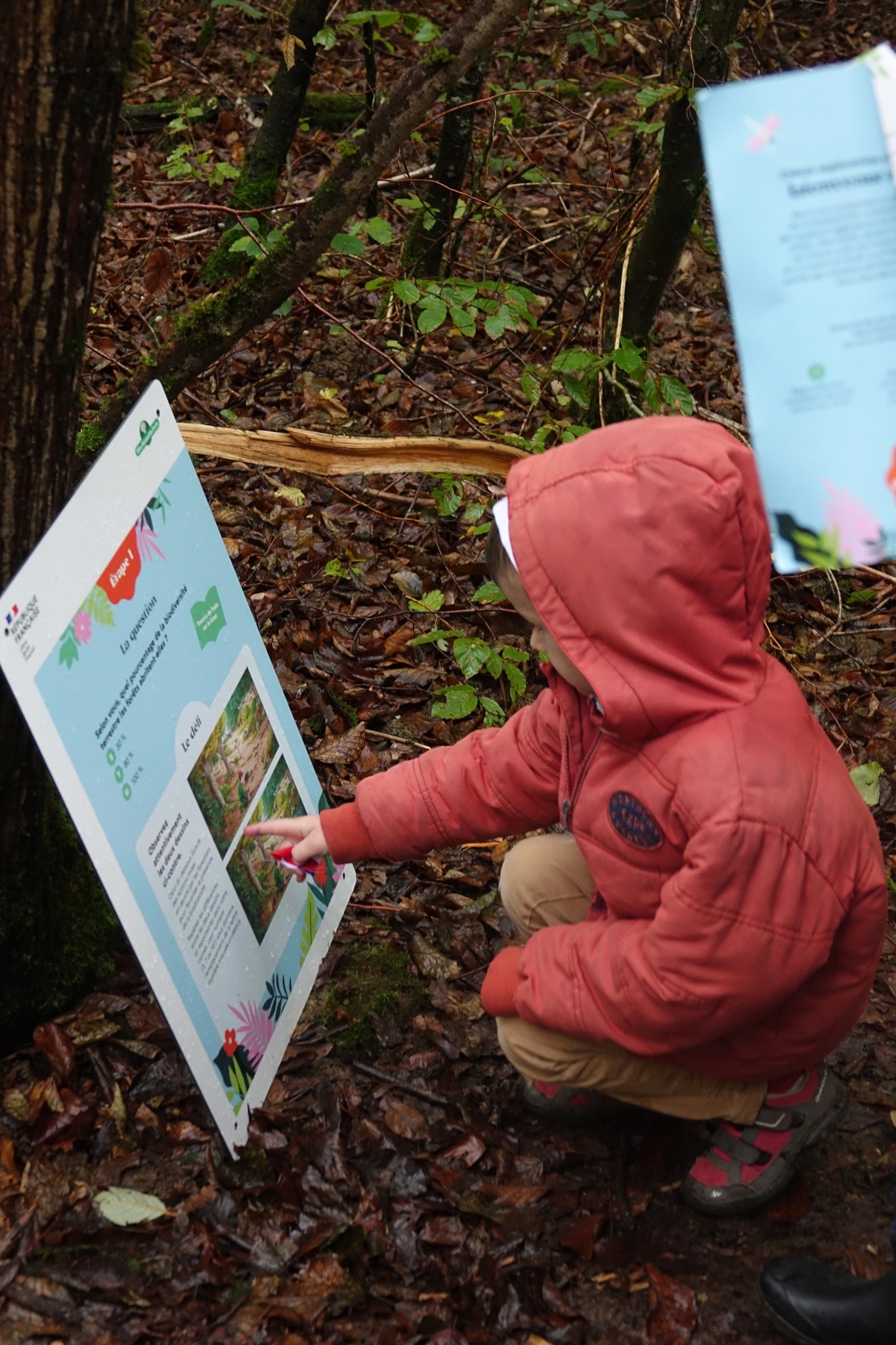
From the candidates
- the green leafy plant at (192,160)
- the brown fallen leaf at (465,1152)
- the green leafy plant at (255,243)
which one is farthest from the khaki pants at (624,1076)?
the green leafy plant at (192,160)

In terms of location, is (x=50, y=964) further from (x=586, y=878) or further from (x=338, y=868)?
(x=586, y=878)

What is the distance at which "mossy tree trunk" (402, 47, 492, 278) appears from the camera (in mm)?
5359

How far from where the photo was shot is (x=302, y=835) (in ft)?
8.54

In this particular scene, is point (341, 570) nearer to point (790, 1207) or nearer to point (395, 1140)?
point (395, 1140)

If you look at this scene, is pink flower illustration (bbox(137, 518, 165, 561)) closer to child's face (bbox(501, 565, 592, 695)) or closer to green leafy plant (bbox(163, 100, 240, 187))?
child's face (bbox(501, 565, 592, 695))

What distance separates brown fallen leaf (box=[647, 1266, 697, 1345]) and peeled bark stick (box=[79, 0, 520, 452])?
2.25m

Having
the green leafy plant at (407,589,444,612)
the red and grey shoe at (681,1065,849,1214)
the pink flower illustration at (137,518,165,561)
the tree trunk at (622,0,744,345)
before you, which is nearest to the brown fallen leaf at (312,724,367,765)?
the green leafy plant at (407,589,444,612)

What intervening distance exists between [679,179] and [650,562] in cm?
299

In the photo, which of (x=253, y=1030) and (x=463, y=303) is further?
(x=463, y=303)

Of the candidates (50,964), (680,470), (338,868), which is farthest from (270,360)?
(680,470)

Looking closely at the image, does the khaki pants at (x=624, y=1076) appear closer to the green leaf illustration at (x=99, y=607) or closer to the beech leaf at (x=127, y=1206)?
the beech leaf at (x=127, y=1206)

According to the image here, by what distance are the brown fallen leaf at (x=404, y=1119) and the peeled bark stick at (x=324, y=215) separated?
177 centimetres

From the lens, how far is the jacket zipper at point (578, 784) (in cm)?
219

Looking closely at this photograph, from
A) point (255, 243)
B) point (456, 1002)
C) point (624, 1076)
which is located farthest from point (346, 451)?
point (624, 1076)
